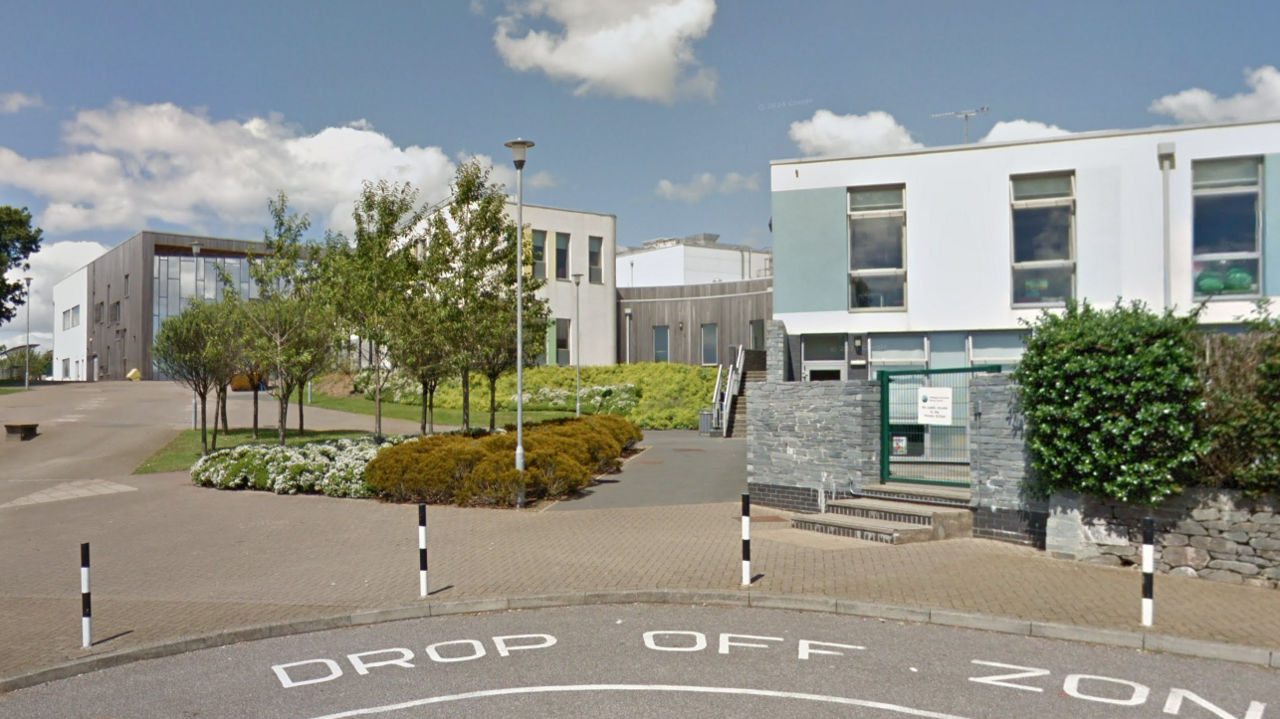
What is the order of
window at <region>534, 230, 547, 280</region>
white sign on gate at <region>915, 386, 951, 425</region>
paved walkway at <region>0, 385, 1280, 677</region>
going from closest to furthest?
paved walkway at <region>0, 385, 1280, 677</region>, white sign on gate at <region>915, 386, 951, 425</region>, window at <region>534, 230, 547, 280</region>

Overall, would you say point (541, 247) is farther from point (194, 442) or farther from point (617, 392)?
point (194, 442)

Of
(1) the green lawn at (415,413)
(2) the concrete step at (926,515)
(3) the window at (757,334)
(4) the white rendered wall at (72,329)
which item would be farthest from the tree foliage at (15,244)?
(2) the concrete step at (926,515)

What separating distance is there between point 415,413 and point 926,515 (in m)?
30.0

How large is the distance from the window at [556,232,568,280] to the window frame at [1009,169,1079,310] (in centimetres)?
3340

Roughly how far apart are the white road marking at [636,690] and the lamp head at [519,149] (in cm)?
1147

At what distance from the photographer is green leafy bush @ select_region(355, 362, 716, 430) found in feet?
121

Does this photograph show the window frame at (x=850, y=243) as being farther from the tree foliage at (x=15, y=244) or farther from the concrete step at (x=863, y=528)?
the tree foliage at (x=15, y=244)

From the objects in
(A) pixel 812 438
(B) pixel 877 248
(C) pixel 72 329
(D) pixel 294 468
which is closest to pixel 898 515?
(A) pixel 812 438

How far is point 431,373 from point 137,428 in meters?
15.8

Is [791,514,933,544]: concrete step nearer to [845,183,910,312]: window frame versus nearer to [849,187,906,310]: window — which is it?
[845,183,910,312]: window frame

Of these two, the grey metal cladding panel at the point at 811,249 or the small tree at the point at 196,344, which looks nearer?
the grey metal cladding panel at the point at 811,249

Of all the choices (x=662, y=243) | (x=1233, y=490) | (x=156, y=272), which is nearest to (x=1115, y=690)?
(x=1233, y=490)

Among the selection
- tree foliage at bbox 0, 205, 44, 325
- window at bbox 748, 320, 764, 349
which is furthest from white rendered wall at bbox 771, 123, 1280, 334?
tree foliage at bbox 0, 205, 44, 325

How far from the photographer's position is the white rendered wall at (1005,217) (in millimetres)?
16969
